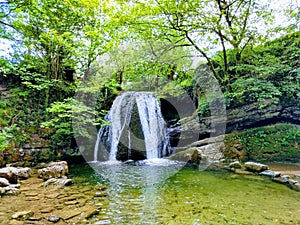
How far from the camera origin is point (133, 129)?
9.17 metres

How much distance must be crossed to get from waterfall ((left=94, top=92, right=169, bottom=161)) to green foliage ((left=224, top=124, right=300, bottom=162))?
3.19m

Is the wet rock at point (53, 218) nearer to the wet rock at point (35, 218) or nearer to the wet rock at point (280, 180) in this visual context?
the wet rock at point (35, 218)

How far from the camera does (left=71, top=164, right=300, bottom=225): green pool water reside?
113 inches

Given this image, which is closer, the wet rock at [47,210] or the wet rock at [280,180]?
the wet rock at [47,210]

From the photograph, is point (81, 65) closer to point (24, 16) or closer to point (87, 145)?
point (24, 16)

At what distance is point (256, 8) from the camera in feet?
23.9

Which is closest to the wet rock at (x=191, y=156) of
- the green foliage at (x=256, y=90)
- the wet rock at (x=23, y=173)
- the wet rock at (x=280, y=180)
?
the green foliage at (x=256, y=90)

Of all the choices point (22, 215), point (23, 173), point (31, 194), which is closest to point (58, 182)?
point (31, 194)

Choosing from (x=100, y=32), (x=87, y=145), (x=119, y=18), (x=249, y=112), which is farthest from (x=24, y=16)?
(x=249, y=112)

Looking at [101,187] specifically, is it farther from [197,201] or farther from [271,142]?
[271,142]

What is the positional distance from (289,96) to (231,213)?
604cm

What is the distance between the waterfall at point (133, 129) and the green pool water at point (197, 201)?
139 inches

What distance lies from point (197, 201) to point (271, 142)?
4.92m

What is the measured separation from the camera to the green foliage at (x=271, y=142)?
21.9 ft
